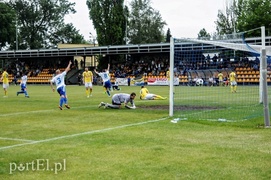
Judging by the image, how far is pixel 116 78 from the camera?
180 feet

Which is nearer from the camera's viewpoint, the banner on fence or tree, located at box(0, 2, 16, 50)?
the banner on fence

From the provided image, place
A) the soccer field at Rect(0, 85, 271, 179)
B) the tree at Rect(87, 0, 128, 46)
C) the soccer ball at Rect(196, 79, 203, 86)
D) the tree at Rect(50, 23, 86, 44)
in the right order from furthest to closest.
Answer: the tree at Rect(50, 23, 86, 44) → the tree at Rect(87, 0, 128, 46) → the soccer ball at Rect(196, 79, 203, 86) → the soccer field at Rect(0, 85, 271, 179)

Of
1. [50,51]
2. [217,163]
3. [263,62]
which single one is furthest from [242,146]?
[50,51]

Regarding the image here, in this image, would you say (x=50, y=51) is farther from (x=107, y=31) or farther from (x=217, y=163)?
(x=217, y=163)

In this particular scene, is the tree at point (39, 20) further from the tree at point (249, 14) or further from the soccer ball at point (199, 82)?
the soccer ball at point (199, 82)

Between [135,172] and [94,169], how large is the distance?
29.9 inches

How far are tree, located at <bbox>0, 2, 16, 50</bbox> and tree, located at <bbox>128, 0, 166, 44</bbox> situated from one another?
2491 cm

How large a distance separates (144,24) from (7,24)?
29.0 metres

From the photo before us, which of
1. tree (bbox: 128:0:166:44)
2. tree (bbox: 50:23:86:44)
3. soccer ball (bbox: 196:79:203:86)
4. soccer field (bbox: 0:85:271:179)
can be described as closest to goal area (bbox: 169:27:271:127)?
soccer ball (bbox: 196:79:203:86)

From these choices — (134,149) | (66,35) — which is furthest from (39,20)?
(134,149)

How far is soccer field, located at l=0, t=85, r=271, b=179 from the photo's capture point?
22.1ft

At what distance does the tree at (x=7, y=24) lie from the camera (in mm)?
77688

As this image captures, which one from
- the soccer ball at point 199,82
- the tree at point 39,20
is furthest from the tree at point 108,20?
the soccer ball at point 199,82

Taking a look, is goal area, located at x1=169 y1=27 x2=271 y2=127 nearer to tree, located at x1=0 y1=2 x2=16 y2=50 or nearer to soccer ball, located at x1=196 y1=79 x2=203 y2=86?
soccer ball, located at x1=196 y1=79 x2=203 y2=86
